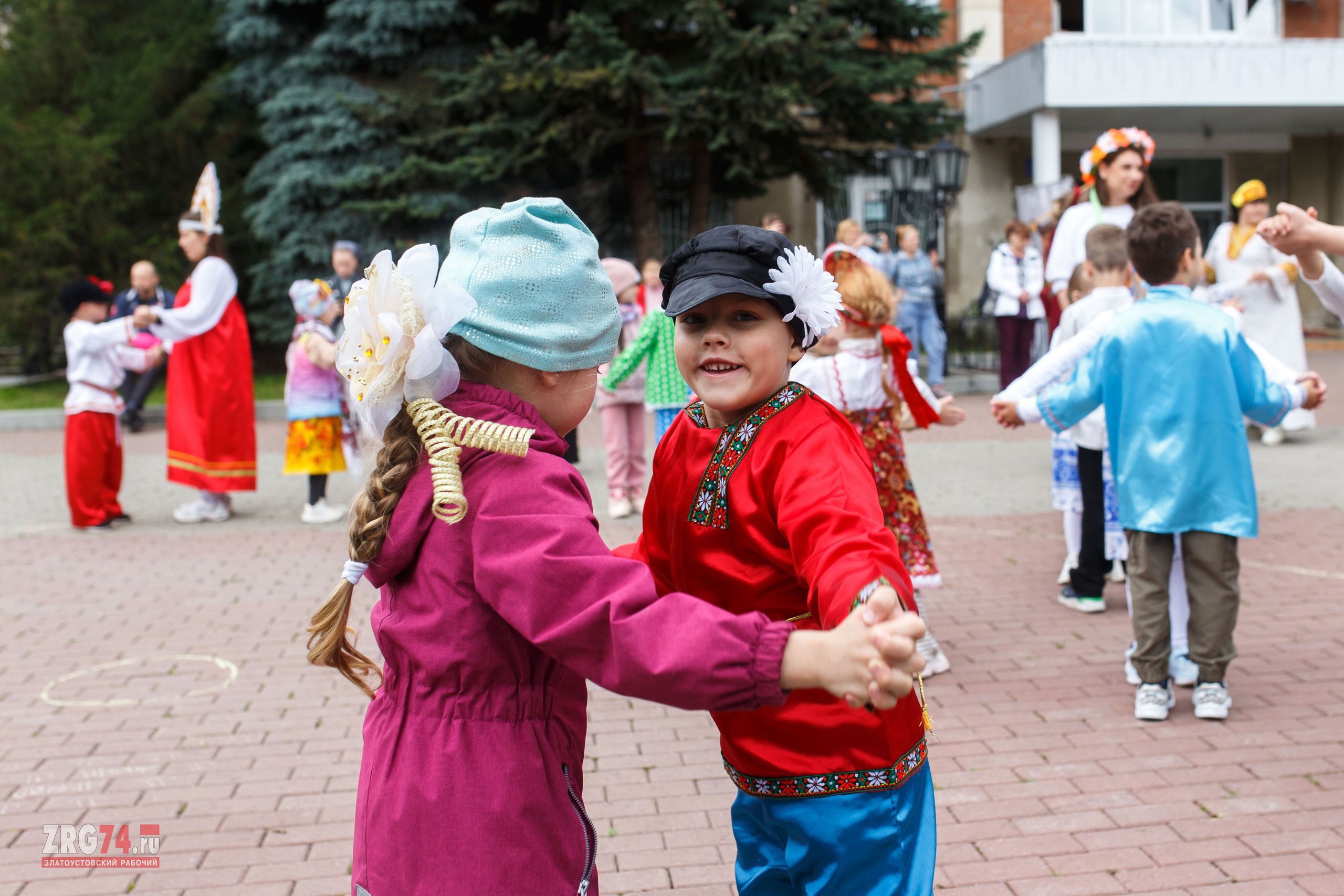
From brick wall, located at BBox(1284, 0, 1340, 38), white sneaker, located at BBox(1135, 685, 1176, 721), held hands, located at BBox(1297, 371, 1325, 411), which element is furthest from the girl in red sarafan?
brick wall, located at BBox(1284, 0, 1340, 38)

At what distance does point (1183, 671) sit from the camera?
483cm

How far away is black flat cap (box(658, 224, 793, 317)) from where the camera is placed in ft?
7.43

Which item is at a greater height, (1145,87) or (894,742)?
(1145,87)

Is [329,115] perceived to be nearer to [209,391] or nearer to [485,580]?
[209,391]

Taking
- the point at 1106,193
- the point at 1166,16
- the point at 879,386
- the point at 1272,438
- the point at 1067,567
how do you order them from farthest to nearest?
the point at 1166,16, the point at 1272,438, the point at 1106,193, the point at 1067,567, the point at 879,386

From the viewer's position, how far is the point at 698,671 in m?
1.60

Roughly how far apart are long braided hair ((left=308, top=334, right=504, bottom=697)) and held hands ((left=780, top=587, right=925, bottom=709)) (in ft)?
2.29

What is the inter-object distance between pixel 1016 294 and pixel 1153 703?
35.6ft

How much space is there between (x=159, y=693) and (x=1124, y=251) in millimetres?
4757

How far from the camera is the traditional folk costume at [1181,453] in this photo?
428 cm

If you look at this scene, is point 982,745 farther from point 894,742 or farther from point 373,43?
point 373,43

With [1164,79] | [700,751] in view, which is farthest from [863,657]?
[1164,79]

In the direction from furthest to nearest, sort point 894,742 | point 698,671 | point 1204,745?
point 1204,745
point 894,742
point 698,671

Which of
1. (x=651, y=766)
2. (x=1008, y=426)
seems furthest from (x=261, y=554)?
(x=1008, y=426)
